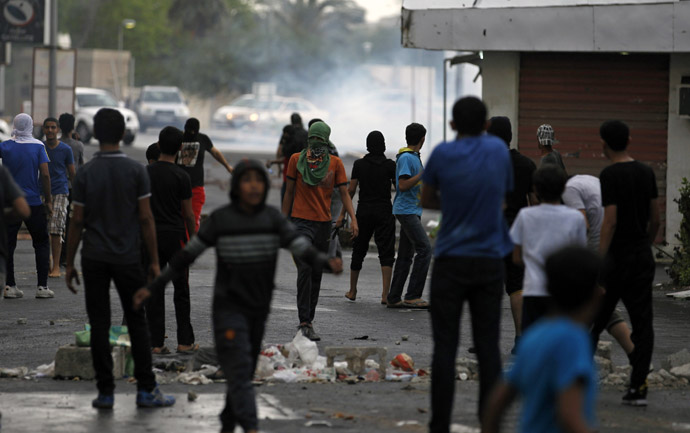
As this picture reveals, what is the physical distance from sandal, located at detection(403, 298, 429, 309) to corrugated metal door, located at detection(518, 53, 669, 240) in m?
5.44

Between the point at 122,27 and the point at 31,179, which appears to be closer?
the point at 31,179

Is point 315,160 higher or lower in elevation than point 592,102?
lower

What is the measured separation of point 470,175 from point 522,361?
2195 millimetres

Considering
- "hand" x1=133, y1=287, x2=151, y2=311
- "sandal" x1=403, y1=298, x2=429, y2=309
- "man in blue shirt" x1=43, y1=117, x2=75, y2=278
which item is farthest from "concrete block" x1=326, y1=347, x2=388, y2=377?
"man in blue shirt" x1=43, y1=117, x2=75, y2=278

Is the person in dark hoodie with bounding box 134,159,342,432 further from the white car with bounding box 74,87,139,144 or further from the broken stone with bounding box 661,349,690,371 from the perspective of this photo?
the white car with bounding box 74,87,139,144

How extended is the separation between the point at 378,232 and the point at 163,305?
11.5 ft

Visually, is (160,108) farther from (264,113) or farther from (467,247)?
(467,247)

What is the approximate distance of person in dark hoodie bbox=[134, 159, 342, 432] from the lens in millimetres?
5965

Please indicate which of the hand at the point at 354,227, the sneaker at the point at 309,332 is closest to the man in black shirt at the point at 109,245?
the sneaker at the point at 309,332

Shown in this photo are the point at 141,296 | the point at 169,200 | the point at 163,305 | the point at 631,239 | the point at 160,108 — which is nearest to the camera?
the point at 141,296

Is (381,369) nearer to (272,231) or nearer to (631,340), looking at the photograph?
(631,340)

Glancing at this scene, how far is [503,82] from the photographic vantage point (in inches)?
667

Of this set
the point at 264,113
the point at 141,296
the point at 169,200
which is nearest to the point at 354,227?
the point at 169,200

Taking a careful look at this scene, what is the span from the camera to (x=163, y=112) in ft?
166
